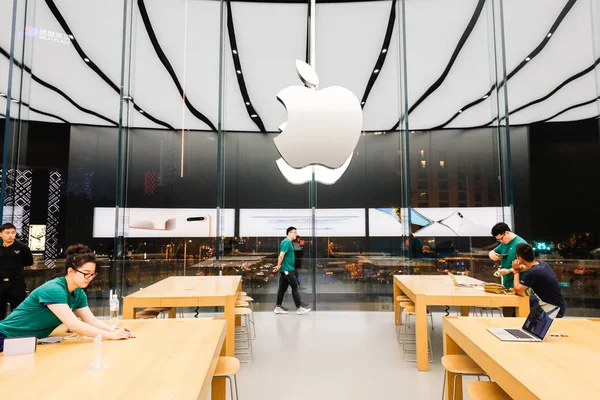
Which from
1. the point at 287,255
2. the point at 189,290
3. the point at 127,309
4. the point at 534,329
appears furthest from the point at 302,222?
the point at 534,329

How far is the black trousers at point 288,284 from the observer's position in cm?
683

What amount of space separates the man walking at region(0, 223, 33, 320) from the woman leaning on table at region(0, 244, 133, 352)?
2.94m

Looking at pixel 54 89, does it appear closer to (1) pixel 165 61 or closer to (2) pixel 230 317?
(1) pixel 165 61

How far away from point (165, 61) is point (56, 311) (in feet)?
20.1

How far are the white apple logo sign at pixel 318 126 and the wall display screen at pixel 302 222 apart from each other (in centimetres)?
441

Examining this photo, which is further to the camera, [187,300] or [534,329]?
[187,300]

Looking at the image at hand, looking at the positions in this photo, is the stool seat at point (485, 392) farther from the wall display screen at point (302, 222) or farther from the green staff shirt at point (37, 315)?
the wall display screen at point (302, 222)

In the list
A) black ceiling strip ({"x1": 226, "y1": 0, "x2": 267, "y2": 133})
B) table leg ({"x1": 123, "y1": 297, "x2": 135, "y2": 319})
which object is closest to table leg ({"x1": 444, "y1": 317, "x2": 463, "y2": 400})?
table leg ({"x1": 123, "y1": 297, "x2": 135, "y2": 319})

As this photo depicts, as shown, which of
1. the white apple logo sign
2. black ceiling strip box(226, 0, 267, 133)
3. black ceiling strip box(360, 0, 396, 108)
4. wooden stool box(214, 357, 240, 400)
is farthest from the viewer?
black ceiling strip box(226, 0, 267, 133)

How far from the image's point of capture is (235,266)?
732cm

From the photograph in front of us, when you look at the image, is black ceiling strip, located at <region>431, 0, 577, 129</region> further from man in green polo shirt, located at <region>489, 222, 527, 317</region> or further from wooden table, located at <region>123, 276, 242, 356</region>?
wooden table, located at <region>123, 276, 242, 356</region>

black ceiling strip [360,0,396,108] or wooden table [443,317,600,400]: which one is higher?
black ceiling strip [360,0,396,108]

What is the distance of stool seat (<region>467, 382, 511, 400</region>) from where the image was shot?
2095 mm

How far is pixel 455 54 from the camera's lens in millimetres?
7402
